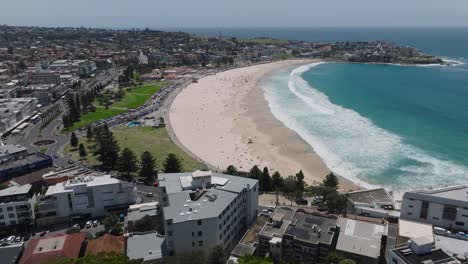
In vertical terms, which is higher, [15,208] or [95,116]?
[15,208]

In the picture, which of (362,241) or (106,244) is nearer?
(362,241)

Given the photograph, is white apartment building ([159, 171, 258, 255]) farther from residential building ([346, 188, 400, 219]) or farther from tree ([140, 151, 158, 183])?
residential building ([346, 188, 400, 219])

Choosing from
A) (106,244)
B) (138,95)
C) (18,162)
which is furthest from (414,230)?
(138,95)

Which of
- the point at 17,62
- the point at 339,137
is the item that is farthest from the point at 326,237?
the point at 17,62

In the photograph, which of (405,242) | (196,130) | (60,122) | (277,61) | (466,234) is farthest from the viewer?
(277,61)

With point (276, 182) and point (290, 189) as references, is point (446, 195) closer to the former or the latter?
point (290, 189)

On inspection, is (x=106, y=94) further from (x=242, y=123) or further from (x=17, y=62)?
(x=17, y=62)
